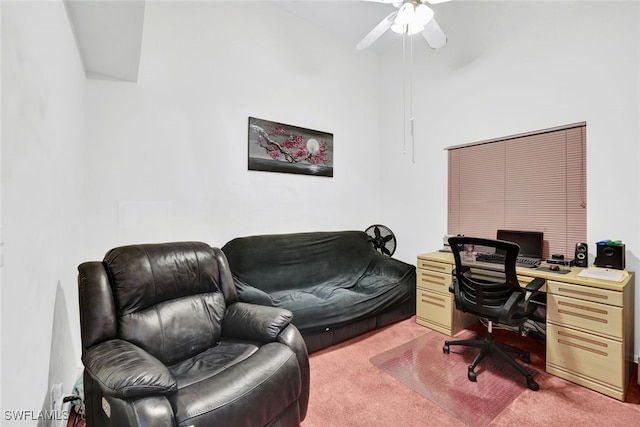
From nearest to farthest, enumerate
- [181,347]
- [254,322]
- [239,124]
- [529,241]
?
[181,347] → [254,322] → [529,241] → [239,124]

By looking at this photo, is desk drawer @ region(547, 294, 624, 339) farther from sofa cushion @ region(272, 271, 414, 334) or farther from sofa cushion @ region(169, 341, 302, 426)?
sofa cushion @ region(169, 341, 302, 426)

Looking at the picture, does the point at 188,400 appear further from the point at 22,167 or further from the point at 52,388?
the point at 22,167

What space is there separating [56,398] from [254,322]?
1025mm

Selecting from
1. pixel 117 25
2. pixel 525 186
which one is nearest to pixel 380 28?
pixel 117 25

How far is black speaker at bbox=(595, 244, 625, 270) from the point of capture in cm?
210

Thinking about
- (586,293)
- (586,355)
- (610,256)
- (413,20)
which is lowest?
(586,355)

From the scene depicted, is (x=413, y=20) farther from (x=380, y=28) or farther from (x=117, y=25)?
(x=117, y=25)

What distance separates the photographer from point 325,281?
3248 millimetres

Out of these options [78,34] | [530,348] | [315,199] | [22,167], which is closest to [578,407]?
[530,348]

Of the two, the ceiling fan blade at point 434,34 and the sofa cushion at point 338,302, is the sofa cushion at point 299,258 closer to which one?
the sofa cushion at point 338,302

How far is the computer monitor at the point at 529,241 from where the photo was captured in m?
2.55

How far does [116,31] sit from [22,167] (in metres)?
1.20

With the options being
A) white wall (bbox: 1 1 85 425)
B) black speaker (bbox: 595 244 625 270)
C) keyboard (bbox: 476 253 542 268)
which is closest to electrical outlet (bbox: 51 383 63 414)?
white wall (bbox: 1 1 85 425)

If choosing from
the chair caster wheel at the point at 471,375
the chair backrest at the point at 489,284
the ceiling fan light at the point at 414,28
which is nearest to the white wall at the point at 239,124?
the chair backrest at the point at 489,284
